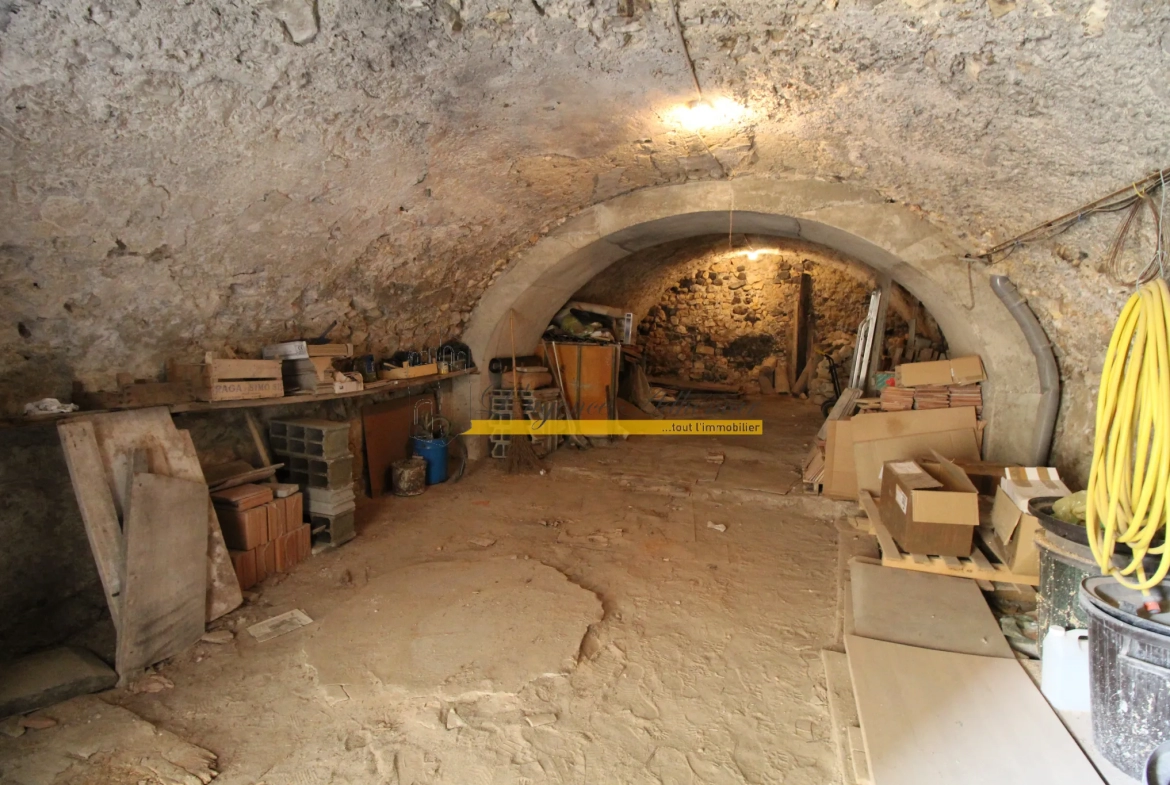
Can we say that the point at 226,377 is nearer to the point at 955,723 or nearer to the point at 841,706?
the point at 841,706

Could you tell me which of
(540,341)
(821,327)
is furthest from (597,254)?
(821,327)

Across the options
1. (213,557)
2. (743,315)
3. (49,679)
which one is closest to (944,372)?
(213,557)

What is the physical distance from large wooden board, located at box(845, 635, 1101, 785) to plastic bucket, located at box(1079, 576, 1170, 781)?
0.39 feet

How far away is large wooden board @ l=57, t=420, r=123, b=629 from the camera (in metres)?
2.43

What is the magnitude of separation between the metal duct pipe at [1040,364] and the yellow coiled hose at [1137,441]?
178 centimetres

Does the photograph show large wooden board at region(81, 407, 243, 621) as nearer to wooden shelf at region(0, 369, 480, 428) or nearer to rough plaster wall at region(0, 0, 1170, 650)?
wooden shelf at region(0, 369, 480, 428)

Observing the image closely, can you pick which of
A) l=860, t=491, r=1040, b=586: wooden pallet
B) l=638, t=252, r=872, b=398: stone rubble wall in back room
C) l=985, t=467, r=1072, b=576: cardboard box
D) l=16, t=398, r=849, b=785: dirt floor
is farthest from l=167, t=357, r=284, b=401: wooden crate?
l=638, t=252, r=872, b=398: stone rubble wall in back room

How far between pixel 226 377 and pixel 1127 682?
390 centimetres

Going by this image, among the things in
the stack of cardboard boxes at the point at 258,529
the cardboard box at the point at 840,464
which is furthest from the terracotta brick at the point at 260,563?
the cardboard box at the point at 840,464

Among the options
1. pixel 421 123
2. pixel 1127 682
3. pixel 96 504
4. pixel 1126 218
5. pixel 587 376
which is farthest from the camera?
pixel 587 376

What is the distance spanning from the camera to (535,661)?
251 centimetres

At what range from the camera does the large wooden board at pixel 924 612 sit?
8.04 feet

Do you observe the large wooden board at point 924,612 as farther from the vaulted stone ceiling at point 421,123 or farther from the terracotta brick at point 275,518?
the terracotta brick at point 275,518

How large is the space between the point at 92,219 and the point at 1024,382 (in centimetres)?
491
